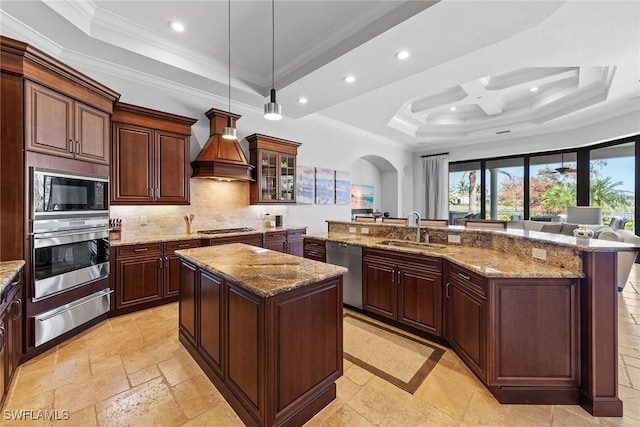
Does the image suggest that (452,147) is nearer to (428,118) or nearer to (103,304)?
(428,118)

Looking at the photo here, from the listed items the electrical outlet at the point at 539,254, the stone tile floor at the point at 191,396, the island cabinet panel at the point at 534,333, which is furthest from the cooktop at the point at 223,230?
the electrical outlet at the point at 539,254

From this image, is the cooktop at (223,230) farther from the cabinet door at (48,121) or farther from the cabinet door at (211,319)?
the cabinet door at (211,319)

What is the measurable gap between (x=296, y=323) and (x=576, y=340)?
1.90 m

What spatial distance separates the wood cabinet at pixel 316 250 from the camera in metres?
3.74

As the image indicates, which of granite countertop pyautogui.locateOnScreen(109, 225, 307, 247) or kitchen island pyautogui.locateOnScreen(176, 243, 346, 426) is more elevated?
granite countertop pyautogui.locateOnScreen(109, 225, 307, 247)

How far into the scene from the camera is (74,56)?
3.30 m

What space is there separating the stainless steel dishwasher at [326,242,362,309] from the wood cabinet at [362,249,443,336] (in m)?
0.09

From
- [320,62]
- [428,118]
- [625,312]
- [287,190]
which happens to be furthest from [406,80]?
[625,312]

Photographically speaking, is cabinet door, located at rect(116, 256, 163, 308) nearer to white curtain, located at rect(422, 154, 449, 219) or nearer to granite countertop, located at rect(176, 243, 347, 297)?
granite countertop, located at rect(176, 243, 347, 297)

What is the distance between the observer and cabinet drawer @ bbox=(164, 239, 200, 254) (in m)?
3.61

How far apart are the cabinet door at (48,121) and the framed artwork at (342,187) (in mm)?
4908

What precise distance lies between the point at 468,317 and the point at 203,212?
3.96m

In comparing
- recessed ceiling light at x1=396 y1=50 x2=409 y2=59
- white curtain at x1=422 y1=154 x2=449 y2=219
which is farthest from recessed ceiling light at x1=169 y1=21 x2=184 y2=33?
white curtain at x1=422 y1=154 x2=449 y2=219

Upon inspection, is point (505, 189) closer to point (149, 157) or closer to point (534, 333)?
point (534, 333)
